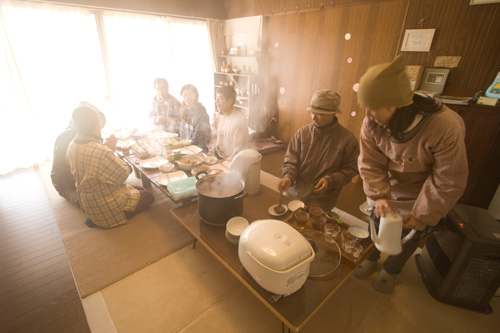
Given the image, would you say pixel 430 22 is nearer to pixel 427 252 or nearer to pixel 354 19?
pixel 354 19

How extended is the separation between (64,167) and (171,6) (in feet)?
13.5

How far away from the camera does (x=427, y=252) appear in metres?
2.01

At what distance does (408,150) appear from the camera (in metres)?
1.32

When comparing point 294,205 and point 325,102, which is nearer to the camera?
point 294,205

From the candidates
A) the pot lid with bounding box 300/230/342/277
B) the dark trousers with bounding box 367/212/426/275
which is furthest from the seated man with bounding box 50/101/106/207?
the dark trousers with bounding box 367/212/426/275

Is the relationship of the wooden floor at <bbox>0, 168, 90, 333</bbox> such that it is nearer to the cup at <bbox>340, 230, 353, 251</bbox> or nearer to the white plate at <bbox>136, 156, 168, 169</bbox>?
the white plate at <bbox>136, 156, 168, 169</bbox>

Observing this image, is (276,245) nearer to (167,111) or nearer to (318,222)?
(318,222)

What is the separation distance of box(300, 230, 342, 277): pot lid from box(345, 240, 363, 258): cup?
61 millimetres

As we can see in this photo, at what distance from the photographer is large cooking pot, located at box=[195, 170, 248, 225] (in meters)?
1.45

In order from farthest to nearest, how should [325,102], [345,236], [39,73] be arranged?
[39,73] < [325,102] < [345,236]

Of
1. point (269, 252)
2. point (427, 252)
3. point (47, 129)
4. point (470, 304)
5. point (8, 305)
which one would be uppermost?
point (269, 252)

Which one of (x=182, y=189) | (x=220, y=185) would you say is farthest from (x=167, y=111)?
(x=220, y=185)

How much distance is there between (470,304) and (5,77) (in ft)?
21.1

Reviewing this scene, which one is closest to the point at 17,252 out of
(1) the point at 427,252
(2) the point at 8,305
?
(2) the point at 8,305
